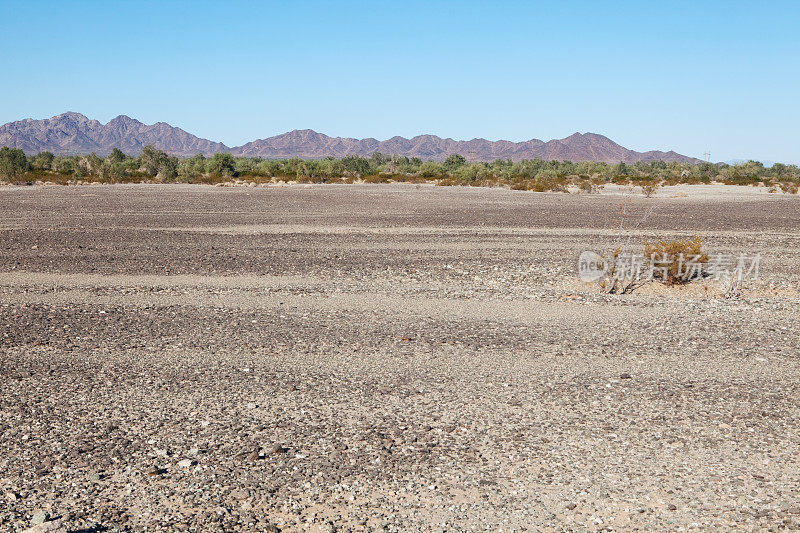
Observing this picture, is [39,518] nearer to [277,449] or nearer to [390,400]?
[277,449]

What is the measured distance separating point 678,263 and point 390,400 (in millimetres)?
8719

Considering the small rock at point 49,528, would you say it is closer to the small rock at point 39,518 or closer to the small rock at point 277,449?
the small rock at point 39,518

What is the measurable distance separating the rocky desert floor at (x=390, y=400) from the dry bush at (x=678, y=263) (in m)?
0.60

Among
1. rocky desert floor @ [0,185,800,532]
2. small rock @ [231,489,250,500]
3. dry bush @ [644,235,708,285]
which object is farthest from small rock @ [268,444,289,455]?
dry bush @ [644,235,708,285]

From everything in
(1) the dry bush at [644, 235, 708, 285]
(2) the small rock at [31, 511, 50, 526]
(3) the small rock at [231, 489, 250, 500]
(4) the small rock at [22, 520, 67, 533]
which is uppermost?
(1) the dry bush at [644, 235, 708, 285]

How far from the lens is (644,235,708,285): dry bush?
43.9 ft

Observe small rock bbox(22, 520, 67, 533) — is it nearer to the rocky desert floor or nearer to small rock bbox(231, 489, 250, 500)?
the rocky desert floor

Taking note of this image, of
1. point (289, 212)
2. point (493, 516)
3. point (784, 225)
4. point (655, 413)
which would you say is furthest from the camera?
point (289, 212)

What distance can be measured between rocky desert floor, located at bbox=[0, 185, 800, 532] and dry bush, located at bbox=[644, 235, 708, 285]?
598mm

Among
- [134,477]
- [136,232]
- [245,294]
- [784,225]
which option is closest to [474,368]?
[134,477]

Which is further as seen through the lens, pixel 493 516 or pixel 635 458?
pixel 635 458

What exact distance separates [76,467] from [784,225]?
93.1 feet

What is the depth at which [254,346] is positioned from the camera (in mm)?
8602

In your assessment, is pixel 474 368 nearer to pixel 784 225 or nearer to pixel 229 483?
pixel 229 483
